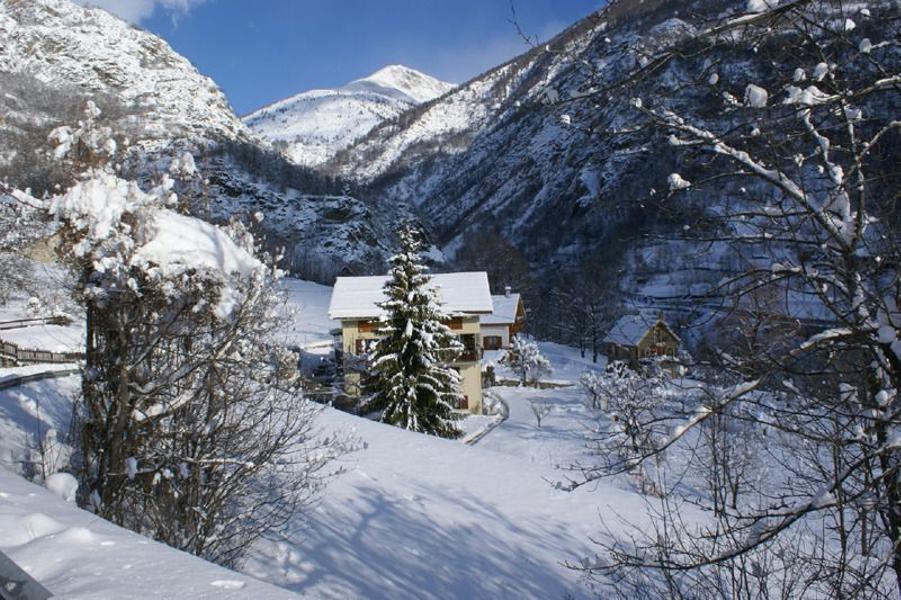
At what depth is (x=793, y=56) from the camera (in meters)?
3.50

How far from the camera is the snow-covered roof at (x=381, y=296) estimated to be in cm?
2992

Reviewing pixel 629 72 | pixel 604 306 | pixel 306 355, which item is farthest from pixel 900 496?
pixel 604 306

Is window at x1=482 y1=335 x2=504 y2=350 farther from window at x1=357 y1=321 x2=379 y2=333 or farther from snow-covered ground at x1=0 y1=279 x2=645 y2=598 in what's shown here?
snow-covered ground at x1=0 y1=279 x2=645 y2=598

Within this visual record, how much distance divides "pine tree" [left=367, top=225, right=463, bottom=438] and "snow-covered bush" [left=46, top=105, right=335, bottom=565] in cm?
1294

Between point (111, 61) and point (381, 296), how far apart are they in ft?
465

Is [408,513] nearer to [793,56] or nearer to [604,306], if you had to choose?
[793,56]

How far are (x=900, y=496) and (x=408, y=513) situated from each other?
314 inches

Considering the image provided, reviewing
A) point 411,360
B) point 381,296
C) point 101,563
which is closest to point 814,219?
point 101,563

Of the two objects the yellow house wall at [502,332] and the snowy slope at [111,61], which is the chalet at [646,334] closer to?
the yellow house wall at [502,332]

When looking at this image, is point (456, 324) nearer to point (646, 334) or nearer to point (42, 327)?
point (646, 334)

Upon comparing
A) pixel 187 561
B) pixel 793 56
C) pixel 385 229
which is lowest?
pixel 187 561

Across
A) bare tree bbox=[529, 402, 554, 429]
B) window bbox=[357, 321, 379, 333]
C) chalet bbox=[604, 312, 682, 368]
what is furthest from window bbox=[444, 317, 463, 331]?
chalet bbox=[604, 312, 682, 368]

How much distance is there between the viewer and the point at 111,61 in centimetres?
13562

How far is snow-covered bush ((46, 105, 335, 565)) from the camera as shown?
223 inches
